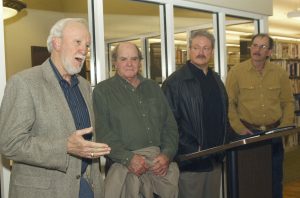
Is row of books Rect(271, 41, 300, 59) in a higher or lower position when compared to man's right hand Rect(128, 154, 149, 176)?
higher

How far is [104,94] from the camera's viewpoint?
2.22m

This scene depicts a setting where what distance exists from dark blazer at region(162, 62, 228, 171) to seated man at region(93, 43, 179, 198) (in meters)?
0.18

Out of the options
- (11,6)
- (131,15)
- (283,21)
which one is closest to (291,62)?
(283,21)

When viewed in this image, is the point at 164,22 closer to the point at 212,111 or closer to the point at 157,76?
the point at 157,76

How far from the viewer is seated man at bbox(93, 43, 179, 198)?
2.15m

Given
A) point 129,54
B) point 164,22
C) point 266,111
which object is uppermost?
point 164,22

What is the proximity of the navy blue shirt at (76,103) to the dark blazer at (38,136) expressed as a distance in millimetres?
54

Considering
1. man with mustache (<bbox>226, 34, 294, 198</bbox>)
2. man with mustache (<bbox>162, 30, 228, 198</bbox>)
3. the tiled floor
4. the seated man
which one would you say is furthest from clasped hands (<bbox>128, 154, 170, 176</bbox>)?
the tiled floor

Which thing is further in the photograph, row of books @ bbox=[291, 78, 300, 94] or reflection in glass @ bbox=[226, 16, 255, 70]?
row of books @ bbox=[291, 78, 300, 94]

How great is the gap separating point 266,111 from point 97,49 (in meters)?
1.49

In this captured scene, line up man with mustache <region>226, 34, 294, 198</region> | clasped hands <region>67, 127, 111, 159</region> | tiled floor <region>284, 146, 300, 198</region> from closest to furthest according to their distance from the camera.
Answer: clasped hands <region>67, 127, 111, 159</region> → man with mustache <region>226, 34, 294, 198</region> → tiled floor <region>284, 146, 300, 198</region>

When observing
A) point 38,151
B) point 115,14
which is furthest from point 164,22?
point 38,151

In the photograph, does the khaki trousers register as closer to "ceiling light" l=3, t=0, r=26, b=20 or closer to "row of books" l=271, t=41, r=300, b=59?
"ceiling light" l=3, t=0, r=26, b=20

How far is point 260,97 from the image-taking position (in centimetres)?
319
